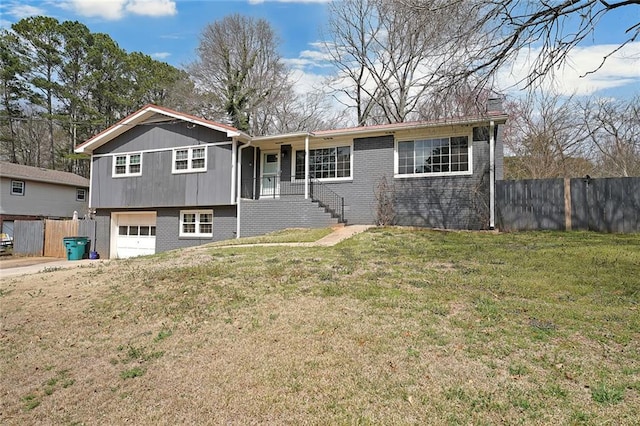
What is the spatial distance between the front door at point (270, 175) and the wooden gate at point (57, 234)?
396 inches

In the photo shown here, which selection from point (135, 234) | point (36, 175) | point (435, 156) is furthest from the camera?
point (36, 175)

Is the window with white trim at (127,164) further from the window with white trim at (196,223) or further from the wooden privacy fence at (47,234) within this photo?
the window with white trim at (196,223)

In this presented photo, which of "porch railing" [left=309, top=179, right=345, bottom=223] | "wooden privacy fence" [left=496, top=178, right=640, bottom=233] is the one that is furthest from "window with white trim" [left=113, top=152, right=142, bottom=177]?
"wooden privacy fence" [left=496, top=178, right=640, bottom=233]

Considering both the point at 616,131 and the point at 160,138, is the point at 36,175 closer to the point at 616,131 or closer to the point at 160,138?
the point at 160,138

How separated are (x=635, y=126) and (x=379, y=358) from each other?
26643mm

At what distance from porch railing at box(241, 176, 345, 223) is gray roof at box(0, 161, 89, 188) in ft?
54.7

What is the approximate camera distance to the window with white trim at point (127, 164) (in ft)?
57.9

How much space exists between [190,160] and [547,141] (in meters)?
18.9

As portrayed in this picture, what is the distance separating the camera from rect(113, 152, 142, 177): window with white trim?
17.6m

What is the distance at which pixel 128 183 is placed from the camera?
58.3 feet

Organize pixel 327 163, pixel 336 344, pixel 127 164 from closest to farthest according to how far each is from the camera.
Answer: pixel 336 344 → pixel 327 163 → pixel 127 164

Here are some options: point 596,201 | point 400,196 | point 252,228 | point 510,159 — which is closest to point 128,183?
point 252,228

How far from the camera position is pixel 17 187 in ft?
77.2

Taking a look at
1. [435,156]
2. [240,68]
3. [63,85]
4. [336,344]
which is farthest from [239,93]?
[336,344]
